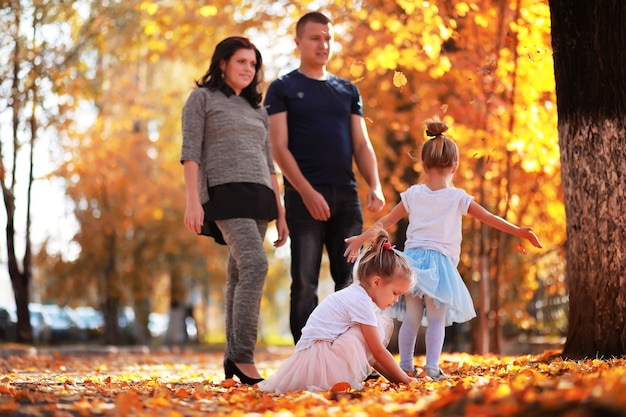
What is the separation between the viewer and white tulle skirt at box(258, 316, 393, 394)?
5227 mm

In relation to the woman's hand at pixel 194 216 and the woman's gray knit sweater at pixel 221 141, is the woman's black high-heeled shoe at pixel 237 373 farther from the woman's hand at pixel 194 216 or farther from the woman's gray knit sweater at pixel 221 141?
the woman's gray knit sweater at pixel 221 141

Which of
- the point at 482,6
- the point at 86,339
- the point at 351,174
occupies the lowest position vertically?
the point at 86,339

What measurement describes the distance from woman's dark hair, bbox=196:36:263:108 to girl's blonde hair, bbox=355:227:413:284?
182 cm

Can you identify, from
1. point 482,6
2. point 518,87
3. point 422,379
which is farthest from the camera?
point 518,87

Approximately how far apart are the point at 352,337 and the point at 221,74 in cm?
241

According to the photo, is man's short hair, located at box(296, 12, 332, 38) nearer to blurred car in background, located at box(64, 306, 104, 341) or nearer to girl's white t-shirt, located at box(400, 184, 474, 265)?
girl's white t-shirt, located at box(400, 184, 474, 265)

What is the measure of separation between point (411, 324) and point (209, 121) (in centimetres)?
199

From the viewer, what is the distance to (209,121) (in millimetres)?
6527

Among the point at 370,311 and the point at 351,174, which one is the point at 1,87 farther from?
the point at 370,311

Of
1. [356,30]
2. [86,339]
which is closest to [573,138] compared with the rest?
[356,30]

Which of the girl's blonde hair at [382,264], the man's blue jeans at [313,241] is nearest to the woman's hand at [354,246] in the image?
the girl's blonde hair at [382,264]

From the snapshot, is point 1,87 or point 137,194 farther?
point 137,194

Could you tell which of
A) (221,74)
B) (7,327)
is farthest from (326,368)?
(7,327)

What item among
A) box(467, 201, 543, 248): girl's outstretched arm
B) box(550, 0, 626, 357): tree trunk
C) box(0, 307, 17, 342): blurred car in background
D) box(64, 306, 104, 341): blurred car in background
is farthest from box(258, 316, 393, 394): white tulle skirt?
box(64, 306, 104, 341): blurred car in background
